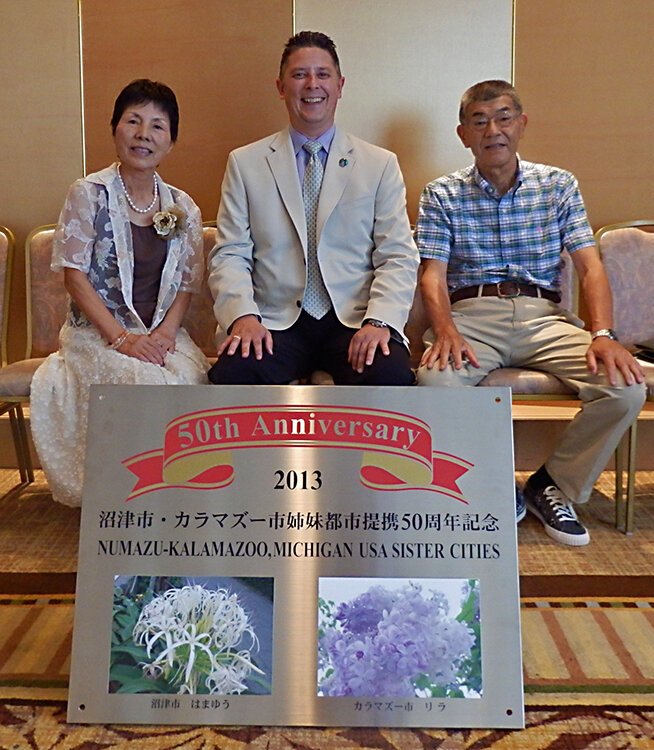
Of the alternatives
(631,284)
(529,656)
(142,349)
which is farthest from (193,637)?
(631,284)

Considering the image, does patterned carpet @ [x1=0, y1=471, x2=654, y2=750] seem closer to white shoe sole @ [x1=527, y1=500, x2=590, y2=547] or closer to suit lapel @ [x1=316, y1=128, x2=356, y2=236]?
white shoe sole @ [x1=527, y1=500, x2=590, y2=547]

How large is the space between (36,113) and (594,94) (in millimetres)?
2269

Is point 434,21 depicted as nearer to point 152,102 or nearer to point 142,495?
point 152,102

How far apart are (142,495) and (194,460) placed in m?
0.12

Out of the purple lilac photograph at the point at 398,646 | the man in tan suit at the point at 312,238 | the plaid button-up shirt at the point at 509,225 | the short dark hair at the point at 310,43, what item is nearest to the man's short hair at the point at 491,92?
the plaid button-up shirt at the point at 509,225

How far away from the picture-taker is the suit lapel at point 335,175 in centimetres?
240

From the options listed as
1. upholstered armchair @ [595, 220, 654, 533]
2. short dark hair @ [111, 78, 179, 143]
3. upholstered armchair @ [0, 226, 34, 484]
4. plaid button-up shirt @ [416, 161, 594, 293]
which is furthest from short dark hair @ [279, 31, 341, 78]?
upholstered armchair @ [0, 226, 34, 484]

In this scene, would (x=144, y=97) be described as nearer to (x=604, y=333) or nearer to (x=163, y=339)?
(x=163, y=339)

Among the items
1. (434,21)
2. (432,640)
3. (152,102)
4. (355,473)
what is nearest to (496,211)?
(434,21)

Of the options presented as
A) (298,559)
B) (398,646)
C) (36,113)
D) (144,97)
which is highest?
(36,113)

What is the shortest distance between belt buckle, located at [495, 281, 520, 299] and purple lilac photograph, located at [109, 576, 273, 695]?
5.15 feet

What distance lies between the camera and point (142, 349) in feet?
7.74

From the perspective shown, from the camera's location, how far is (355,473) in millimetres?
1565

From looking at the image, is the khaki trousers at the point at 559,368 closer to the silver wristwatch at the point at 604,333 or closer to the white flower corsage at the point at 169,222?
the silver wristwatch at the point at 604,333
